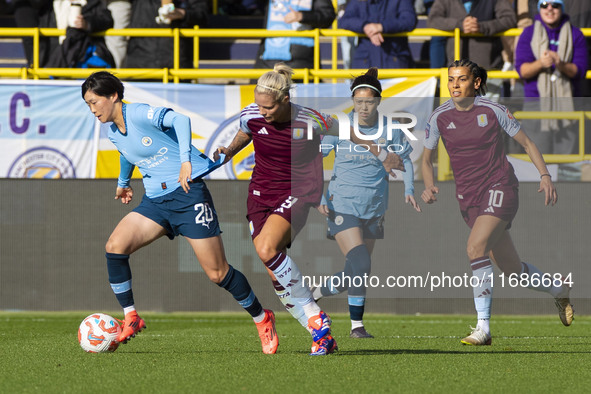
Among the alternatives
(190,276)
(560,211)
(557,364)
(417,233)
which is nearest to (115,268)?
(557,364)

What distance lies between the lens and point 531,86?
11.6 m

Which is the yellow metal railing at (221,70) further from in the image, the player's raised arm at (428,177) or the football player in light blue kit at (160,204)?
the football player in light blue kit at (160,204)

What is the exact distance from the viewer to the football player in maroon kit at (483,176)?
812 cm

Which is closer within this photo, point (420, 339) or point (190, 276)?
point (420, 339)

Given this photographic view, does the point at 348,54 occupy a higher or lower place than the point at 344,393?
higher

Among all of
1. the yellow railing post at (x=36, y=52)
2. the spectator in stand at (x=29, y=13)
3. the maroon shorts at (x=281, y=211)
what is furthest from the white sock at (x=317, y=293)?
the spectator in stand at (x=29, y=13)

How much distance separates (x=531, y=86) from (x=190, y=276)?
4.46 metres

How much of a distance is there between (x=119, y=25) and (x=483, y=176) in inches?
254

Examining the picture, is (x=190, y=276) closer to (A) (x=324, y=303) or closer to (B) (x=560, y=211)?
(A) (x=324, y=303)

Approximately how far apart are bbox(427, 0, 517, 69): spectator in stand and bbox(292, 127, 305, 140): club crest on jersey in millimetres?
5379

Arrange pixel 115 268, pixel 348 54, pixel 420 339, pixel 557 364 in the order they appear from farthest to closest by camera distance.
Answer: pixel 348 54
pixel 420 339
pixel 115 268
pixel 557 364

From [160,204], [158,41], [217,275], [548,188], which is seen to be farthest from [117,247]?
[158,41]

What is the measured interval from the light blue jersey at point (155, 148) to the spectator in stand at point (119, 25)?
588 cm

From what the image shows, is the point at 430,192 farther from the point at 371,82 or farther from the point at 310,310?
the point at 310,310
